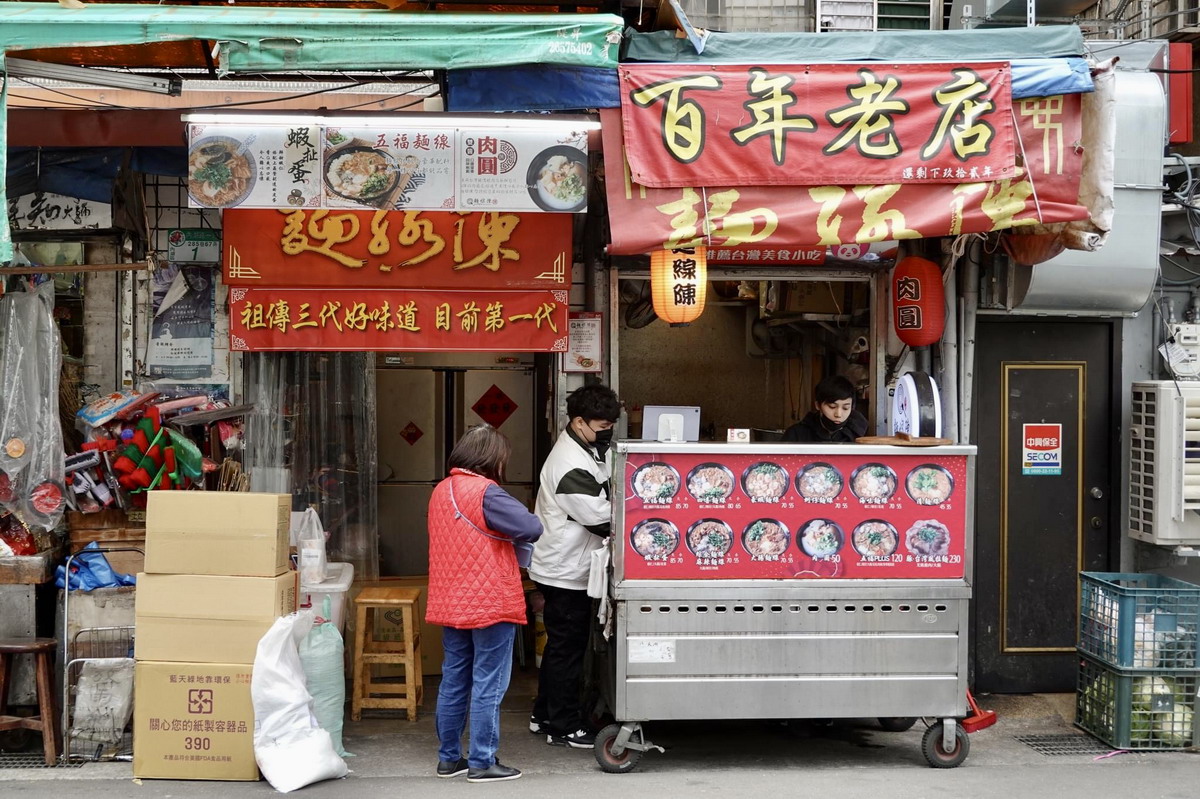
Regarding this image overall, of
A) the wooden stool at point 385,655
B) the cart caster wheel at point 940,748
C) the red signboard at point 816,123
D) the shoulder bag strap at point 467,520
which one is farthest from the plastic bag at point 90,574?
the cart caster wheel at point 940,748

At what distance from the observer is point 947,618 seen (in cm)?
642

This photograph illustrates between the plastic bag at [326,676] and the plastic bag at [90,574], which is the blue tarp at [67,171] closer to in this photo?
the plastic bag at [90,574]

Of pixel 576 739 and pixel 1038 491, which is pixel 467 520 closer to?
pixel 576 739

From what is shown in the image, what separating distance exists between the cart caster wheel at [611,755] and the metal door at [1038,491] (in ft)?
10.1

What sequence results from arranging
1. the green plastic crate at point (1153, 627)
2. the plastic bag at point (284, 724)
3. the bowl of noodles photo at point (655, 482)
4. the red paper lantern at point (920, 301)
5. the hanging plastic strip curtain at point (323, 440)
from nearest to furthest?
the plastic bag at point (284, 724), the bowl of noodles photo at point (655, 482), the green plastic crate at point (1153, 627), the red paper lantern at point (920, 301), the hanging plastic strip curtain at point (323, 440)

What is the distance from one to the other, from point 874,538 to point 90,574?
182 inches

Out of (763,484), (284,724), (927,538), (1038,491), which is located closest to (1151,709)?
(1038,491)

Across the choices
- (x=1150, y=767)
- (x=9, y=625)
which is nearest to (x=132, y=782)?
(x=9, y=625)

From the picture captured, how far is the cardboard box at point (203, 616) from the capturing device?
20.3 ft

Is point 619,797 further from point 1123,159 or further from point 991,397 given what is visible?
point 1123,159

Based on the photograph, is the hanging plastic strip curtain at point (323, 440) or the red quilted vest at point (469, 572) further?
the hanging plastic strip curtain at point (323, 440)

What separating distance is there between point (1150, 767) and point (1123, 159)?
12.6 feet

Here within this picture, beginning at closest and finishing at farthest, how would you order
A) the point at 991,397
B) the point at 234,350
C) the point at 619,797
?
the point at 619,797
the point at 234,350
the point at 991,397

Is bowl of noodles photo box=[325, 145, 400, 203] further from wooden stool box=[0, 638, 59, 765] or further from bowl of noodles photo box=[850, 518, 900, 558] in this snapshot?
bowl of noodles photo box=[850, 518, 900, 558]
